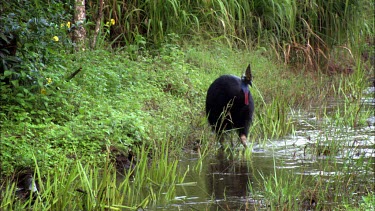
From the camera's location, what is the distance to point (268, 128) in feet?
25.9

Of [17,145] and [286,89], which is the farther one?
[286,89]

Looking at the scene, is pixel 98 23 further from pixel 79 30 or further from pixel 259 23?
pixel 259 23

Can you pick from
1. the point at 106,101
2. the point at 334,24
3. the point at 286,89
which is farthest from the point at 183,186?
the point at 334,24

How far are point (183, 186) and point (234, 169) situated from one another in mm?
902

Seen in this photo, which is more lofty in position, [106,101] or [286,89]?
[106,101]

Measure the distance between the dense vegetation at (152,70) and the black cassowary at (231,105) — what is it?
0.69ft

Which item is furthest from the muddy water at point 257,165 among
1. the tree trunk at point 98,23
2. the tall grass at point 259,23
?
the tree trunk at point 98,23

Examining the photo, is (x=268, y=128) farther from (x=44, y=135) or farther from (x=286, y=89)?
(x=44, y=135)

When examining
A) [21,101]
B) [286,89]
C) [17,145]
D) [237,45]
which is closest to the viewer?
[17,145]

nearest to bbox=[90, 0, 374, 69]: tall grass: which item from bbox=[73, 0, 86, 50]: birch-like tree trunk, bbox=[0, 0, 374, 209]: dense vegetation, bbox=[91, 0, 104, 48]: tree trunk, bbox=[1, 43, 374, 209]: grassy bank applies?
bbox=[0, 0, 374, 209]: dense vegetation

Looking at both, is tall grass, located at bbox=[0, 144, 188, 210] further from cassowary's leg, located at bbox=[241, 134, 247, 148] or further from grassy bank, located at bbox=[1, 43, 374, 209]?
cassowary's leg, located at bbox=[241, 134, 247, 148]

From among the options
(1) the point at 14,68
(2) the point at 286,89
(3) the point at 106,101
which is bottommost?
(2) the point at 286,89

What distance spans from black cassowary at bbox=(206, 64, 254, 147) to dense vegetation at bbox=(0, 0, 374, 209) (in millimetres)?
209

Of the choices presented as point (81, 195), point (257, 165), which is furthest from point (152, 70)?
point (81, 195)
